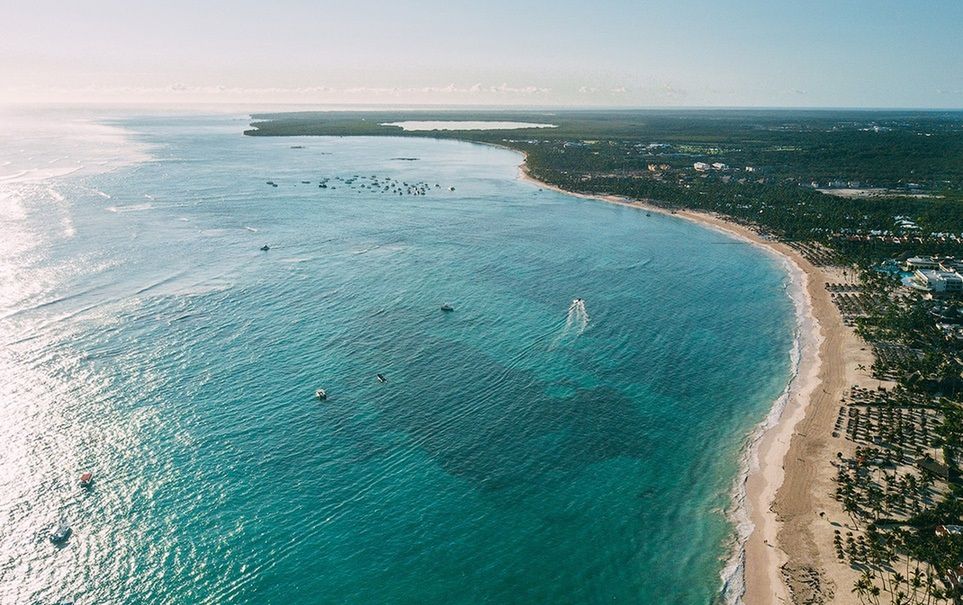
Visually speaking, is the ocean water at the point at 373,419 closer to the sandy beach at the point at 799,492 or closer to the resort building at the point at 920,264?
the sandy beach at the point at 799,492

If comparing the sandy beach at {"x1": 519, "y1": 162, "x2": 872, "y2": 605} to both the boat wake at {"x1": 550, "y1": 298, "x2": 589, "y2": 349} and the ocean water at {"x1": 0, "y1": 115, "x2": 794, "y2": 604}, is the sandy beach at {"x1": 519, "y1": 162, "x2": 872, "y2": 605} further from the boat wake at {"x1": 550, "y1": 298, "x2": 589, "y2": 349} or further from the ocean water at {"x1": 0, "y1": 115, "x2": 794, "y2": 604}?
the boat wake at {"x1": 550, "y1": 298, "x2": 589, "y2": 349}

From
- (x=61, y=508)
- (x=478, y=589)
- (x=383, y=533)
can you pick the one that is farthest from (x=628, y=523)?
(x=61, y=508)

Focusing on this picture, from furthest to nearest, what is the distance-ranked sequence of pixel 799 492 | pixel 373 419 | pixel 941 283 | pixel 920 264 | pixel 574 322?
pixel 920 264 → pixel 941 283 → pixel 574 322 → pixel 373 419 → pixel 799 492

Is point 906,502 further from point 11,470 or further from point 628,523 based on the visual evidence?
point 11,470

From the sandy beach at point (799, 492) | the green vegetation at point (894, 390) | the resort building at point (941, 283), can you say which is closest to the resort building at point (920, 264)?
the green vegetation at point (894, 390)

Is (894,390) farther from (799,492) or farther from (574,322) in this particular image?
(574,322)

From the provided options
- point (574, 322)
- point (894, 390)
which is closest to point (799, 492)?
point (894, 390)

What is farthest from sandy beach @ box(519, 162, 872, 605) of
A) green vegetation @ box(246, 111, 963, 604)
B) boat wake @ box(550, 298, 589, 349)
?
boat wake @ box(550, 298, 589, 349)
